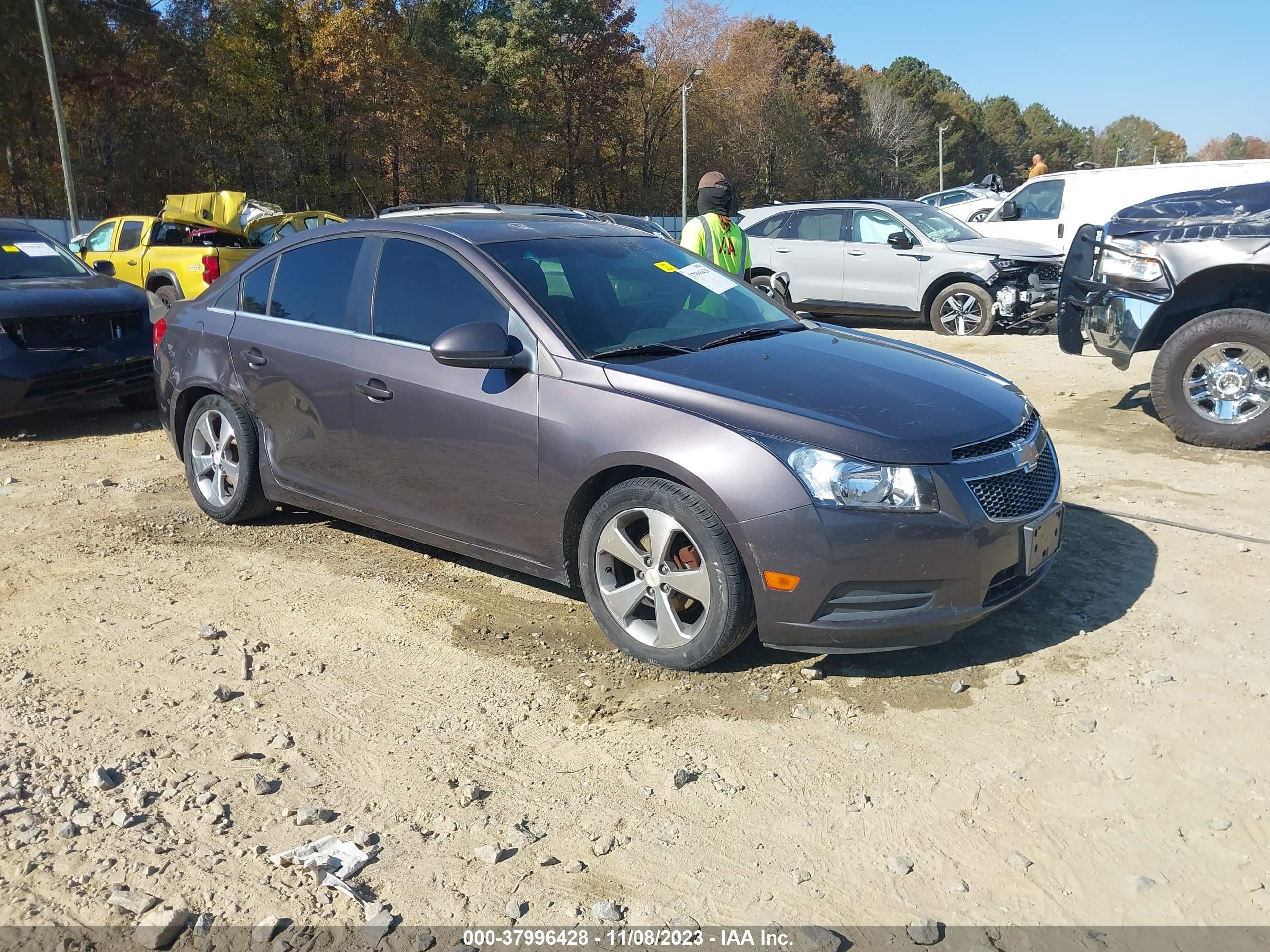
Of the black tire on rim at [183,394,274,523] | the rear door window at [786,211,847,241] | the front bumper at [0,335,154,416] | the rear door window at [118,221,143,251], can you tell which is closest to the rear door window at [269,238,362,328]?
the black tire on rim at [183,394,274,523]

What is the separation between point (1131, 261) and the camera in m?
7.13

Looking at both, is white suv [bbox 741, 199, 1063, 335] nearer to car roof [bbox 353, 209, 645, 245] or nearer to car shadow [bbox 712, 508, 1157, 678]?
car shadow [bbox 712, 508, 1157, 678]

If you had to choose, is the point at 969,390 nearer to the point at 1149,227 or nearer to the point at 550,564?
the point at 550,564

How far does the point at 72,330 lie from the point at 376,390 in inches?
187

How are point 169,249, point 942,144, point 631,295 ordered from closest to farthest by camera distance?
1. point 631,295
2. point 169,249
3. point 942,144

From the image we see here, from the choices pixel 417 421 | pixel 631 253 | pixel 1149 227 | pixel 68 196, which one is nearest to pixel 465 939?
pixel 417 421

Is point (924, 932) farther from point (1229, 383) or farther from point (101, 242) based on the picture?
point (101, 242)

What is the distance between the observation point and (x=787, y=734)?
3.41 m

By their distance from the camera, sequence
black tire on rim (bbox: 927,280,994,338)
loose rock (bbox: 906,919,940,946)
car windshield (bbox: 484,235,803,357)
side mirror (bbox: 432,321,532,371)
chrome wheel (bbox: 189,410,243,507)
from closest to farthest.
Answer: loose rock (bbox: 906,919,940,946) → side mirror (bbox: 432,321,532,371) → car windshield (bbox: 484,235,803,357) → chrome wheel (bbox: 189,410,243,507) → black tire on rim (bbox: 927,280,994,338)

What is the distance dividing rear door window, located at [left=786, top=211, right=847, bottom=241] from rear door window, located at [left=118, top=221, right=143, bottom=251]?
9.01 m

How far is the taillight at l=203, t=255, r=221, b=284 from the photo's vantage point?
13.2 metres

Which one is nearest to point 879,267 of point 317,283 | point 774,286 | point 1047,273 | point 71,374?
point 774,286

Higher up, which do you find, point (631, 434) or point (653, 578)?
point (631, 434)

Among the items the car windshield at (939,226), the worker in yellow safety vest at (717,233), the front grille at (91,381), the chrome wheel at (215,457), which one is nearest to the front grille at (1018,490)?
the worker in yellow safety vest at (717,233)
